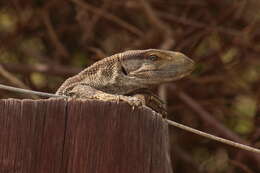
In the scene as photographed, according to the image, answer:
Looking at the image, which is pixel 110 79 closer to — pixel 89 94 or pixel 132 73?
pixel 132 73

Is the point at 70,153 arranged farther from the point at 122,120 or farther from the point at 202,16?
the point at 202,16

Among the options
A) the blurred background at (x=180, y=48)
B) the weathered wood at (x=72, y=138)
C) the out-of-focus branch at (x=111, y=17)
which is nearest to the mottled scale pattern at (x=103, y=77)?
the weathered wood at (x=72, y=138)

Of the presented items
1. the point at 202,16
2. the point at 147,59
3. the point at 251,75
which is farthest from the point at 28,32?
the point at 147,59

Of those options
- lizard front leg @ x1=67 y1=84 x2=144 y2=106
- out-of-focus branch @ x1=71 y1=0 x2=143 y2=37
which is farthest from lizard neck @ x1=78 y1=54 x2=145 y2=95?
out-of-focus branch @ x1=71 y1=0 x2=143 y2=37

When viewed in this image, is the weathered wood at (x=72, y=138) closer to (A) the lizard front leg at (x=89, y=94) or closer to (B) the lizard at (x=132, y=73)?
(A) the lizard front leg at (x=89, y=94)

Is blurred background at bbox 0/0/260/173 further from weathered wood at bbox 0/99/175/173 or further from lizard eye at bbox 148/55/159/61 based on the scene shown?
weathered wood at bbox 0/99/175/173

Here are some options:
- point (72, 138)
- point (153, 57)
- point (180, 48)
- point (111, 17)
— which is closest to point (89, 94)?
point (153, 57)
